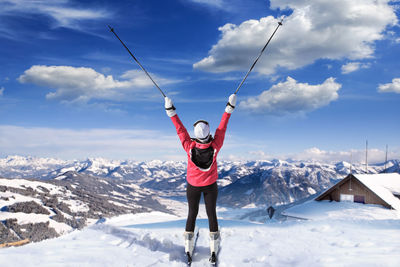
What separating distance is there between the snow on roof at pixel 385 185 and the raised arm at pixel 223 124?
33.6m

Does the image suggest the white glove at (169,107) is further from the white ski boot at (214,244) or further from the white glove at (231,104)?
the white ski boot at (214,244)

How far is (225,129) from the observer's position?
21.2 ft

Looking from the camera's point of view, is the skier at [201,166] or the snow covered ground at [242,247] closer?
the snow covered ground at [242,247]

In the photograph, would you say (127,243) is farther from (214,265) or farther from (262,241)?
(262,241)

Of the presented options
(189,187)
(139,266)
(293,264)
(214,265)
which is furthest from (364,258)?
(139,266)

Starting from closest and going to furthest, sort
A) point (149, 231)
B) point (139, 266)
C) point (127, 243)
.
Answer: point (139, 266) < point (127, 243) < point (149, 231)

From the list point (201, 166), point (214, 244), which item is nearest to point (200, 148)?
point (201, 166)

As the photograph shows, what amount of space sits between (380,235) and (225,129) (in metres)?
4.45

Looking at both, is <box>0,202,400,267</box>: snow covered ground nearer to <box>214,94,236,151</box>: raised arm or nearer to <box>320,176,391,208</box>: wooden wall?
<box>214,94,236,151</box>: raised arm

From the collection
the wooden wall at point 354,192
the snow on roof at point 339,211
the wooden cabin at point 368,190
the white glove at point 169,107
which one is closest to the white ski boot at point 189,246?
A: the white glove at point 169,107

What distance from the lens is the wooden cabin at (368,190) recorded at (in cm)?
3344

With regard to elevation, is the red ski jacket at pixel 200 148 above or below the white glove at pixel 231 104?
below

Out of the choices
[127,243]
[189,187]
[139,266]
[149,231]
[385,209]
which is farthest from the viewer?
[385,209]

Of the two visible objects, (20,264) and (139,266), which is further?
(139,266)
